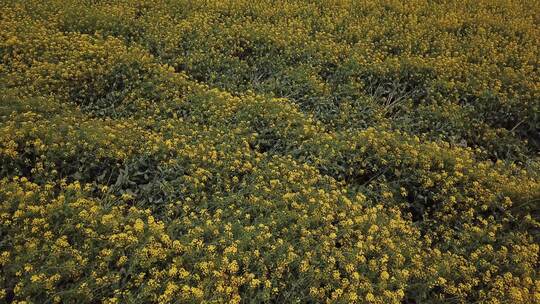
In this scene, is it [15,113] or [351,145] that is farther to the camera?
[351,145]

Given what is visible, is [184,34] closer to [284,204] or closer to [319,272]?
[284,204]

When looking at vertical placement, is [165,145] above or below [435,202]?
above

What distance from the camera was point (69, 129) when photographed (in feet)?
18.7

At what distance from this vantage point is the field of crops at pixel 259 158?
4.28m

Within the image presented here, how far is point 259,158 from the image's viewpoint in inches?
240

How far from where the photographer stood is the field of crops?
169 inches

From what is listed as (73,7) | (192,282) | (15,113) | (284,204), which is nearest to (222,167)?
(284,204)

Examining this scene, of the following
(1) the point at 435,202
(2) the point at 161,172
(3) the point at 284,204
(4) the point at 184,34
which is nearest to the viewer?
(3) the point at 284,204

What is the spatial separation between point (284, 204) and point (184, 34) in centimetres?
581

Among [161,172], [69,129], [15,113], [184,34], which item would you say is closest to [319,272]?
[161,172]

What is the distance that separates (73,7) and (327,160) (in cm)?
713

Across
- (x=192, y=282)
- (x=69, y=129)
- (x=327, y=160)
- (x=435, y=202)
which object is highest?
(x=69, y=129)

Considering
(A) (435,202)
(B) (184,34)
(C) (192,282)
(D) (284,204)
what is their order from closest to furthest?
(C) (192,282)
(D) (284,204)
(A) (435,202)
(B) (184,34)

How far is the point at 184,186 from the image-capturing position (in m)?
5.43
